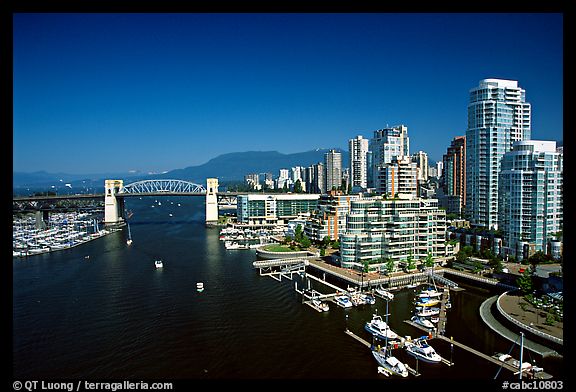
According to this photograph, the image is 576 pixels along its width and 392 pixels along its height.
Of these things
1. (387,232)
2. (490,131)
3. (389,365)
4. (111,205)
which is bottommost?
(389,365)

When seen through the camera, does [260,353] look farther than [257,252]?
No

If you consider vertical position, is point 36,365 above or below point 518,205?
below

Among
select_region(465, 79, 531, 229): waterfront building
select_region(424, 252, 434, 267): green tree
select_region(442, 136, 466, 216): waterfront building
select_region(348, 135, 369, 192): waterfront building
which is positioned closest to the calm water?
select_region(424, 252, 434, 267): green tree

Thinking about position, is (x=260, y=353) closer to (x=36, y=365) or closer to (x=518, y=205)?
(x=36, y=365)

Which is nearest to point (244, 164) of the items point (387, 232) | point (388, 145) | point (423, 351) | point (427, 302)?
point (388, 145)

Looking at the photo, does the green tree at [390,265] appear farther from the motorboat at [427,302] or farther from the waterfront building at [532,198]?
the waterfront building at [532,198]

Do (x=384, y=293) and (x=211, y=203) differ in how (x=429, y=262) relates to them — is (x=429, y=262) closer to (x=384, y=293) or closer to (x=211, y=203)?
(x=384, y=293)

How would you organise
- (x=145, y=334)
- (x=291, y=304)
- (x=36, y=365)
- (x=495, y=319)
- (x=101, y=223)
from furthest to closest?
(x=101, y=223), (x=291, y=304), (x=495, y=319), (x=145, y=334), (x=36, y=365)
